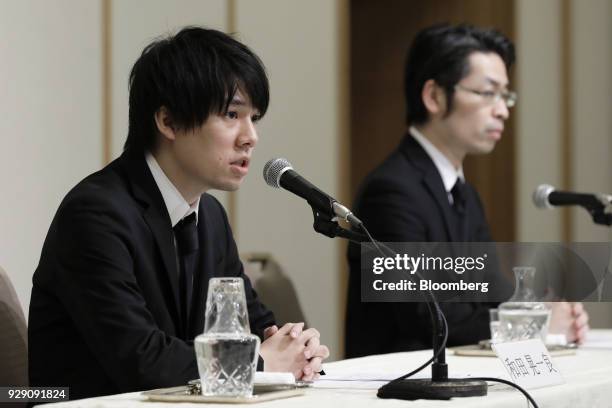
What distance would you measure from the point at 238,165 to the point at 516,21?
3.36m

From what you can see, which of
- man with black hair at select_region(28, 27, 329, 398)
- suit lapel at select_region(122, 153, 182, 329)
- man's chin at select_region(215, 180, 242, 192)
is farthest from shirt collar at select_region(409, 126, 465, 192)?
suit lapel at select_region(122, 153, 182, 329)

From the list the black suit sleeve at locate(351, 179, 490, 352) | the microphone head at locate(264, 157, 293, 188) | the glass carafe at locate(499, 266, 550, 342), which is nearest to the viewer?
the microphone head at locate(264, 157, 293, 188)

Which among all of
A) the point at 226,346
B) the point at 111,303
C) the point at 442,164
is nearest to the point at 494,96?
the point at 442,164

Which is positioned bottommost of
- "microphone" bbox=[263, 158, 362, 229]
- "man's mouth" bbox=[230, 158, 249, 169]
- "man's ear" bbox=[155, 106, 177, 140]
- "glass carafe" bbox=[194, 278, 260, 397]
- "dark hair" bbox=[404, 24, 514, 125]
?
"glass carafe" bbox=[194, 278, 260, 397]

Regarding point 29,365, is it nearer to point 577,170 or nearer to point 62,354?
point 62,354

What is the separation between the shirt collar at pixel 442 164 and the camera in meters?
3.75

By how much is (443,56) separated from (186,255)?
1.81 meters

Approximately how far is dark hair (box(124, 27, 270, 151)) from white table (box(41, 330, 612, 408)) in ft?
2.05

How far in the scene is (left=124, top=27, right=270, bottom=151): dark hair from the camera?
245cm

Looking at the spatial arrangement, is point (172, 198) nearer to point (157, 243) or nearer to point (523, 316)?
point (157, 243)

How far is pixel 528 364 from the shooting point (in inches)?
78.5

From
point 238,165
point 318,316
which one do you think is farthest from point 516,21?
point 238,165

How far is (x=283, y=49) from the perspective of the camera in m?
4.61

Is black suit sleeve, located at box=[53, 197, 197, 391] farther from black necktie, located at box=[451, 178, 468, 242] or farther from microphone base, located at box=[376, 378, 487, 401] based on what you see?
black necktie, located at box=[451, 178, 468, 242]
